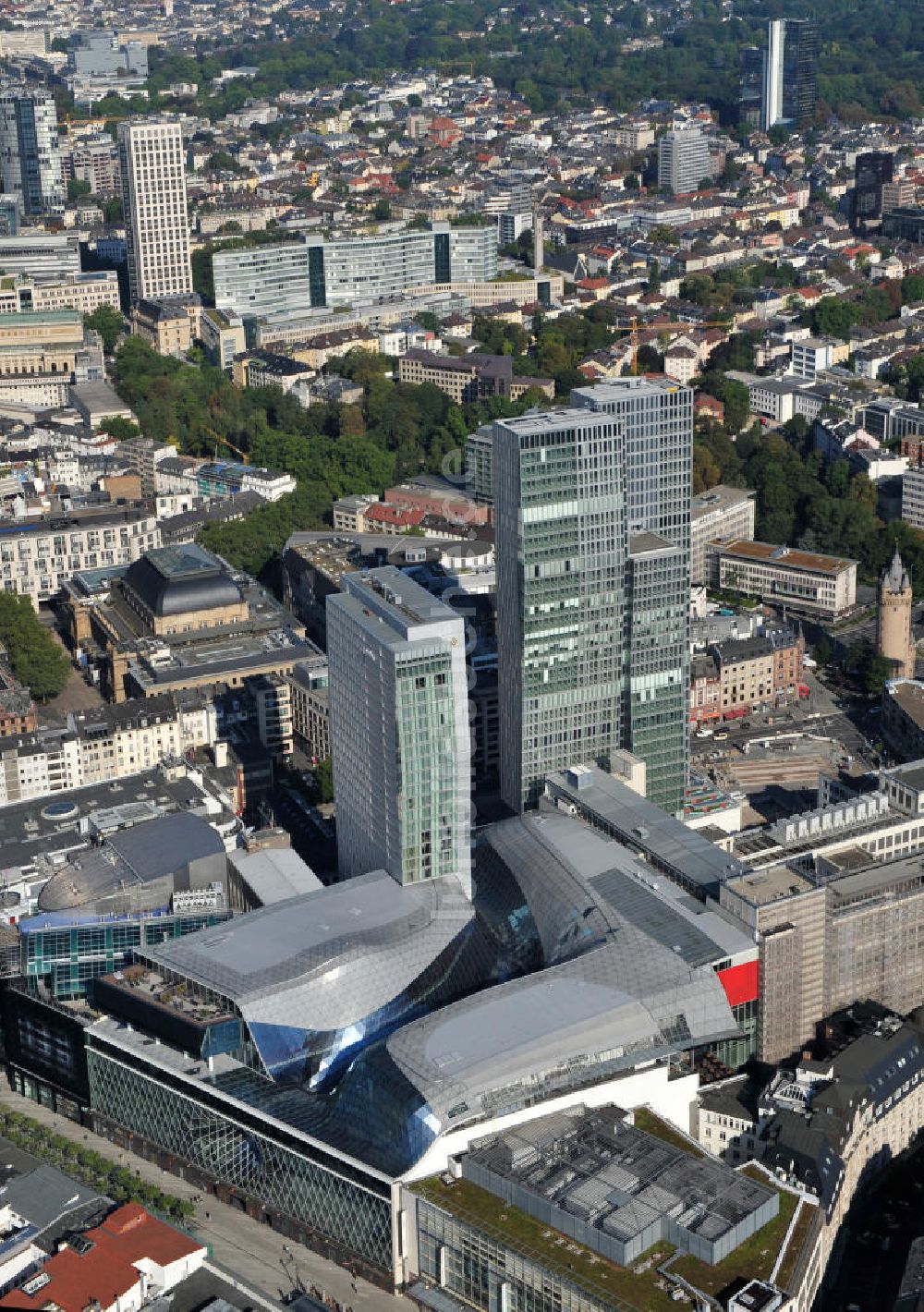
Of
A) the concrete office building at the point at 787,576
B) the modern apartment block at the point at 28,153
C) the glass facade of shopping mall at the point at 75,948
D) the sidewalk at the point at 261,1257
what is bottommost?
the sidewalk at the point at 261,1257

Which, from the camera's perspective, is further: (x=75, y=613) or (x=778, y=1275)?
(x=75, y=613)

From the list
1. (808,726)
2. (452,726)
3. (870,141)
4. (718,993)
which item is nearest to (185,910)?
(452,726)

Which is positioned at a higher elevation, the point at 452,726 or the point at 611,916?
the point at 452,726

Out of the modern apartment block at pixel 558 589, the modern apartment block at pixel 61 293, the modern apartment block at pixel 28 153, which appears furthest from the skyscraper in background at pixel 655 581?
the modern apartment block at pixel 28 153

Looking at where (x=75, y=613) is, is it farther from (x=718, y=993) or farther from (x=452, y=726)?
(x=718, y=993)

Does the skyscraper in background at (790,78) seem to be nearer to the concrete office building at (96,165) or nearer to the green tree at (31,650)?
the concrete office building at (96,165)

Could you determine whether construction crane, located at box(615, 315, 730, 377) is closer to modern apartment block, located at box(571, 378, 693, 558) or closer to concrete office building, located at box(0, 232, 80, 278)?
concrete office building, located at box(0, 232, 80, 278)
